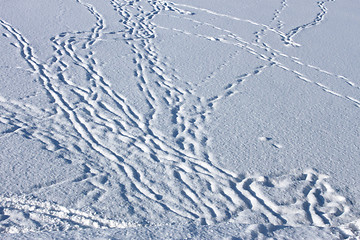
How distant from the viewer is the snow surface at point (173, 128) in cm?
273

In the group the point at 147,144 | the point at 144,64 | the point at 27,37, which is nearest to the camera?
the point at 147,144

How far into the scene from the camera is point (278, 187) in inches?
123

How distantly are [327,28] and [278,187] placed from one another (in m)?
4.61

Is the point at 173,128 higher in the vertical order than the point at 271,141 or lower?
lower

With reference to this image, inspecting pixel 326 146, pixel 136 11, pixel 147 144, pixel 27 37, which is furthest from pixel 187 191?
pixel 136 11

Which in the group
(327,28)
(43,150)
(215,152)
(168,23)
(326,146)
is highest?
(327,28)

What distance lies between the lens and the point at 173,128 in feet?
12.4

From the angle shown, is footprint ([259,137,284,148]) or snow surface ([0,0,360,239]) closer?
snow surface ([0,0,360,239])

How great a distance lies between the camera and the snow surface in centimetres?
273

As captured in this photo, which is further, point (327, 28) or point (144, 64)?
point (327, 28)

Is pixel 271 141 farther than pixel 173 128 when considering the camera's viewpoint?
No

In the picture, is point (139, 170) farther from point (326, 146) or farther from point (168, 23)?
point (168, 23)

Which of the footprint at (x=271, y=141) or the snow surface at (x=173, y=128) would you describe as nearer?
the snow surface at (x=173, y=128)

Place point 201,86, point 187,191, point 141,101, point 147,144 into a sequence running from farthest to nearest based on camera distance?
point 201,86 < point 141,101 < point 147,144 < point 187,191
